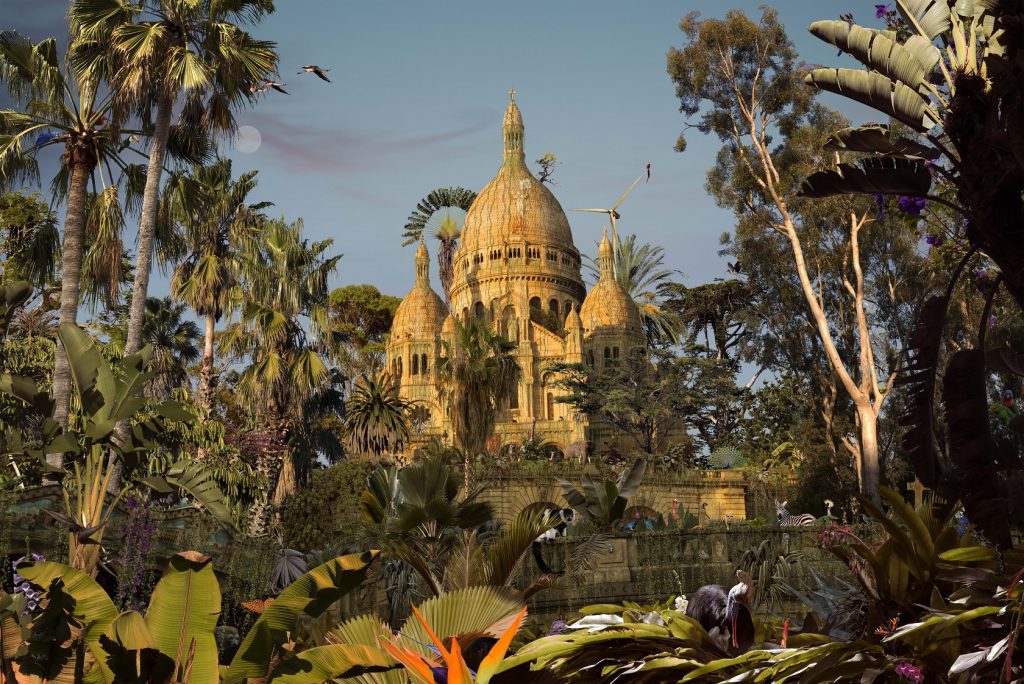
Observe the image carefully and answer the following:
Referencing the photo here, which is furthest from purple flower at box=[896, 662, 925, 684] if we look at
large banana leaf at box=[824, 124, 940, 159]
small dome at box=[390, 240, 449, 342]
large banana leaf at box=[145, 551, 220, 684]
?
small dome at box=[390, 240, 449, 342]

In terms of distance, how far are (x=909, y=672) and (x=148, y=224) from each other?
52.0 ft

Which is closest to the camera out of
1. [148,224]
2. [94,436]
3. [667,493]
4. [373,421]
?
[94,436]

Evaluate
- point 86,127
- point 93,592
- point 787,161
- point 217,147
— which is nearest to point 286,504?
point 217,147

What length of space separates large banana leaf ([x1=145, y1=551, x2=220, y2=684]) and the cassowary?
2492 millimetres

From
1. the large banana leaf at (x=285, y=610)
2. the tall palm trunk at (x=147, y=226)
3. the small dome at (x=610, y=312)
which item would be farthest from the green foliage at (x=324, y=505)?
the small dome at (x=610, y=312)

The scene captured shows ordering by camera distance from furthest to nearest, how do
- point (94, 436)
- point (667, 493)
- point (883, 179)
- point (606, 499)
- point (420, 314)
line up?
point (420, 314), point (667, 493), point (606, 499), point (94, 436), point (883, 179)

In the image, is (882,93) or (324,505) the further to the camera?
(324,505)

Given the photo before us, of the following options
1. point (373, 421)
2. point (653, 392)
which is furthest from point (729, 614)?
point (653, 392)

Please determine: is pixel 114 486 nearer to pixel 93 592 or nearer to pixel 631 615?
pixel 93 592

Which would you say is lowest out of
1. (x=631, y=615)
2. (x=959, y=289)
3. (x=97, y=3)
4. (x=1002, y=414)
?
(x=631, y=615)

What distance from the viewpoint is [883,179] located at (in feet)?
21.4

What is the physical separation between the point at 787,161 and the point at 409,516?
22.1 meters

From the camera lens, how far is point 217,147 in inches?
789

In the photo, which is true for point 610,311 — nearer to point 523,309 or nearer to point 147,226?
point 523,309
